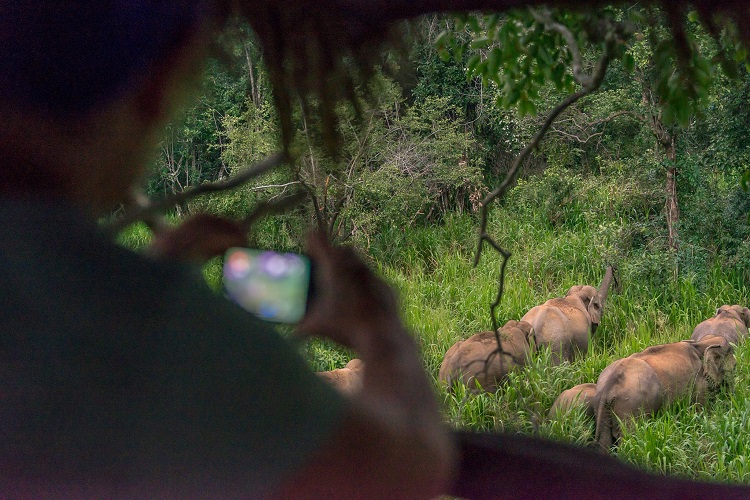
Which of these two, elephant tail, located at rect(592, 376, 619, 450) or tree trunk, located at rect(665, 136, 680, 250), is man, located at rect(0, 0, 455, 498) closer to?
elephant tail, located at rect(592, 376, 619, 450)

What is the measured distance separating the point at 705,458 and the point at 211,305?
287 cm

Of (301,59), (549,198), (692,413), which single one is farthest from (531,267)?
(301,59)

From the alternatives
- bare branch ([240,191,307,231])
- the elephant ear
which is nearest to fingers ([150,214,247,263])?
bare branch ([240,191,307,231])

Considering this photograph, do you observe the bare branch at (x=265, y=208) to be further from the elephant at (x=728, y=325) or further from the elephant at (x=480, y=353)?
the elephant at (x=728, y=325)

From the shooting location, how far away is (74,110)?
1.16 feet

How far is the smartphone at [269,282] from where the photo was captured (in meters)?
0.40

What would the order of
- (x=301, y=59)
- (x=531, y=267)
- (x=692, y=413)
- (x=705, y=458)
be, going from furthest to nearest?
(x=531, y=267)
(x=692, y=413)
(x=705, y=458)
(x=301, y=59)

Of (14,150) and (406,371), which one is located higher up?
(14,150)

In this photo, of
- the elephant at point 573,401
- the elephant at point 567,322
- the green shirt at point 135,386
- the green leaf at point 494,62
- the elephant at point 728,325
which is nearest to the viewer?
the green shirt at point 135,386

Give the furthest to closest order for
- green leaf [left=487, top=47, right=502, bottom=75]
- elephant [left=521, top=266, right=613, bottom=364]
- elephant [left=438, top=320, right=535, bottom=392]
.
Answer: elephant [left=521, top=266, right=613, bottom=364] → elephant [left=438, top=320, right=535, bottom=392] → green leaf [left=487, top=47, right=502, bottom=75]

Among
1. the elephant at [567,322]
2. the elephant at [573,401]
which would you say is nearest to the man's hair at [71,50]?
the elephant at [573,401]

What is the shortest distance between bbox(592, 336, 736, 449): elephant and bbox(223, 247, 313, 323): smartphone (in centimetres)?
284

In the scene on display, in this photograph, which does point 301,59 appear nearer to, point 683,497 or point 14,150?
point 14,150

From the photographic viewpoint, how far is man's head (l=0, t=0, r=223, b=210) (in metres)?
0.33
